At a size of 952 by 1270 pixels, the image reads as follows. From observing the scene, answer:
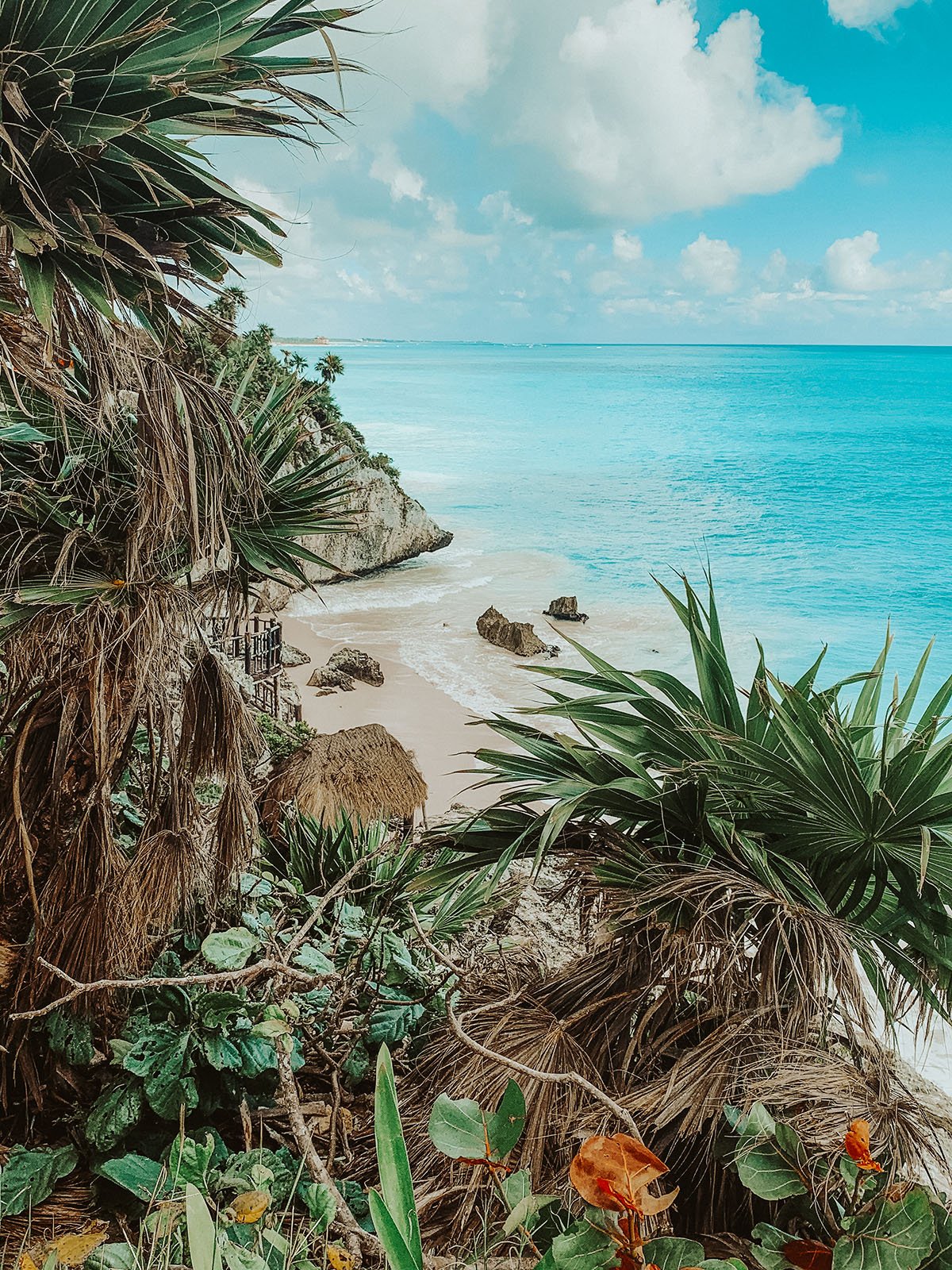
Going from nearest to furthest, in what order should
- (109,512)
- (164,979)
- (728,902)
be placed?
(164,979), (728,902), (109,512)

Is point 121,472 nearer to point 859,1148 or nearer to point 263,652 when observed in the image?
point 859,1148

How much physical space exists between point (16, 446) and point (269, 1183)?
225 centimetres

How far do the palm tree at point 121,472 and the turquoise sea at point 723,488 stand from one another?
171cm

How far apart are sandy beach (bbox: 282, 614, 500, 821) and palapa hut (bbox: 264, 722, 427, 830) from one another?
4.27 m

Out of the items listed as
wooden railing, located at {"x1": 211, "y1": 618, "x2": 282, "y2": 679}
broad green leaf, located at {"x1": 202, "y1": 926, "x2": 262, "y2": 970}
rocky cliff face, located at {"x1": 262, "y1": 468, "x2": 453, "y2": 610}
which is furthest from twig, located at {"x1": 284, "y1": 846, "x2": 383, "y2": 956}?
rocky cliff face, located at {"x1": 262, "y1": 468, "x2": 453, "y2": 610}

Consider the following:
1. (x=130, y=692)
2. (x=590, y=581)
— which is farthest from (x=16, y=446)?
(x=590, y=581)

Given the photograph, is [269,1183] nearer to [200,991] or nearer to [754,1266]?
[200,991]

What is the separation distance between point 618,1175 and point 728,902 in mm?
1192

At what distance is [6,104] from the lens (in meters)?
1.99

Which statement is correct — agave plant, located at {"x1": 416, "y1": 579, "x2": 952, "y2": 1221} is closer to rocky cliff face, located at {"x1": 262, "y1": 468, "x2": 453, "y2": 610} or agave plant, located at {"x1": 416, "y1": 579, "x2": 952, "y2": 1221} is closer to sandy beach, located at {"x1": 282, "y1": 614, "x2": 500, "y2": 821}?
sandy beach, located at {"x1": 282, "y1": 614, "x2": 500, "y2": 821}

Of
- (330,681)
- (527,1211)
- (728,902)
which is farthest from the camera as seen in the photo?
(330,681)

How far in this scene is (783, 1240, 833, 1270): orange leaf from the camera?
92cm

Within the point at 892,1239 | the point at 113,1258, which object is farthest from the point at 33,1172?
the point at 892,1239

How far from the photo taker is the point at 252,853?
9.98ft
